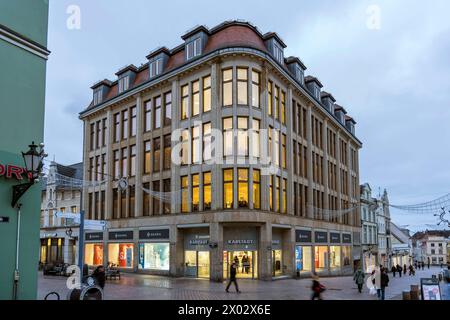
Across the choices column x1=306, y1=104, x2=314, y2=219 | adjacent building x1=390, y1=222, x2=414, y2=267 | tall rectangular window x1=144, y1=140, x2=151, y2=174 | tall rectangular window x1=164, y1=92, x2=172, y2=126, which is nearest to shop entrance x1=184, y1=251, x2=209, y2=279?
tall rectangular window x1=144, y1=140, x2=151, y2=174

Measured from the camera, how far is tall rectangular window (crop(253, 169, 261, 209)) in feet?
105

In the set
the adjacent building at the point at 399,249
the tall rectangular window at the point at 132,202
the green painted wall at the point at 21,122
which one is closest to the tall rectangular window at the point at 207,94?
the tall rectangular window at the point at 132,202

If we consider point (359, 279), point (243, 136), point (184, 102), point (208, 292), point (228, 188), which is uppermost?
point (184, 102)

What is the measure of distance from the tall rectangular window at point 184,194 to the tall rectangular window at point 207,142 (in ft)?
9.41

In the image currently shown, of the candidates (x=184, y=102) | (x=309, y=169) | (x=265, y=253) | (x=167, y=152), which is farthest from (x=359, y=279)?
(x=184, y=102)

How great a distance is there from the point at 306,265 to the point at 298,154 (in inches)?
382

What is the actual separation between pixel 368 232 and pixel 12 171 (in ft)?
197

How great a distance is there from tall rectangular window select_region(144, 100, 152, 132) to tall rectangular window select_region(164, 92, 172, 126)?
2174 mm

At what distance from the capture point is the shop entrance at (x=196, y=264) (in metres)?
32.9

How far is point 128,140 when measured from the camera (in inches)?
1613

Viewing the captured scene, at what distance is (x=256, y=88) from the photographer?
33.2 metres

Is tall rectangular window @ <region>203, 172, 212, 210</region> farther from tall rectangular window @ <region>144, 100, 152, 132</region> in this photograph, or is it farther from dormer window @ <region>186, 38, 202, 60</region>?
dormer window @ <region>186, 38, 202, 60</region>

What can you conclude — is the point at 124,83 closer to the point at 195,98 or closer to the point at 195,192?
the point at 195,98

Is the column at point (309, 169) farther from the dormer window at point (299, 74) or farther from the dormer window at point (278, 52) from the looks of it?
the dormer window at point (278, 52)
